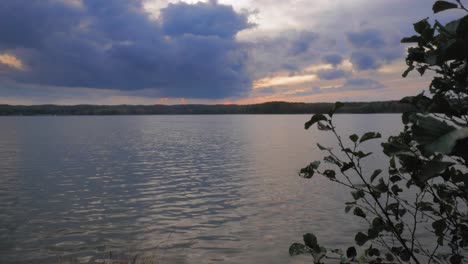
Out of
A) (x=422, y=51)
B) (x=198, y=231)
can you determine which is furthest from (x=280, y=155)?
(x=422, y=51)

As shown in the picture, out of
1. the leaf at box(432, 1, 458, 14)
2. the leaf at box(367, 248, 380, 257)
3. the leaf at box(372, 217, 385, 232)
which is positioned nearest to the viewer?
the leaf at box(432, 1, 458, 14)

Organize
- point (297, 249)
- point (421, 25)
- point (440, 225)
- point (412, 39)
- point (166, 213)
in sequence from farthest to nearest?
point (166, 213) → point (440, 225) → point (297, 249) → point (412, 39) → point (421, 25)

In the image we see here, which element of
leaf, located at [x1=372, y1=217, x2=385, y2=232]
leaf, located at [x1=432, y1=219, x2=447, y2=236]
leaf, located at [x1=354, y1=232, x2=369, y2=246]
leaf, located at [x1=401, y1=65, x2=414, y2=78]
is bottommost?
leaf, located at [x1=354, y1=232, x2=369, y2=246]

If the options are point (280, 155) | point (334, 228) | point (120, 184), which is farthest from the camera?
point (280, 155)

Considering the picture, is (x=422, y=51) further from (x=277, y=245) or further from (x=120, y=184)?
(x=120, y=184)

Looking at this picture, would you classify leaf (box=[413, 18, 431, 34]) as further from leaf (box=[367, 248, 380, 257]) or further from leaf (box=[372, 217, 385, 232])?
leaf (box=[367, 248, 380, 257])

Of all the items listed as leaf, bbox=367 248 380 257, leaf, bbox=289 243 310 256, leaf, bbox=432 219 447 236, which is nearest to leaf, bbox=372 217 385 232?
leaf, bbox=367 248 380 257

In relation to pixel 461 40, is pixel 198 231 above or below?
Answer: below

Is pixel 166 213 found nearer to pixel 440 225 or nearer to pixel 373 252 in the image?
pixel 373 252

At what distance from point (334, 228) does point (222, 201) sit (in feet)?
26.3

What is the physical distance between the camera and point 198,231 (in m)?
18.2

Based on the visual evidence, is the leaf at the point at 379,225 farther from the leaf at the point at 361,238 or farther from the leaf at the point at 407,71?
the leaf at the point at 407,71

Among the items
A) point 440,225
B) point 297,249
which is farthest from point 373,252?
point 297,249

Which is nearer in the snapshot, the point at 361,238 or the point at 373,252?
the point at 361,238
